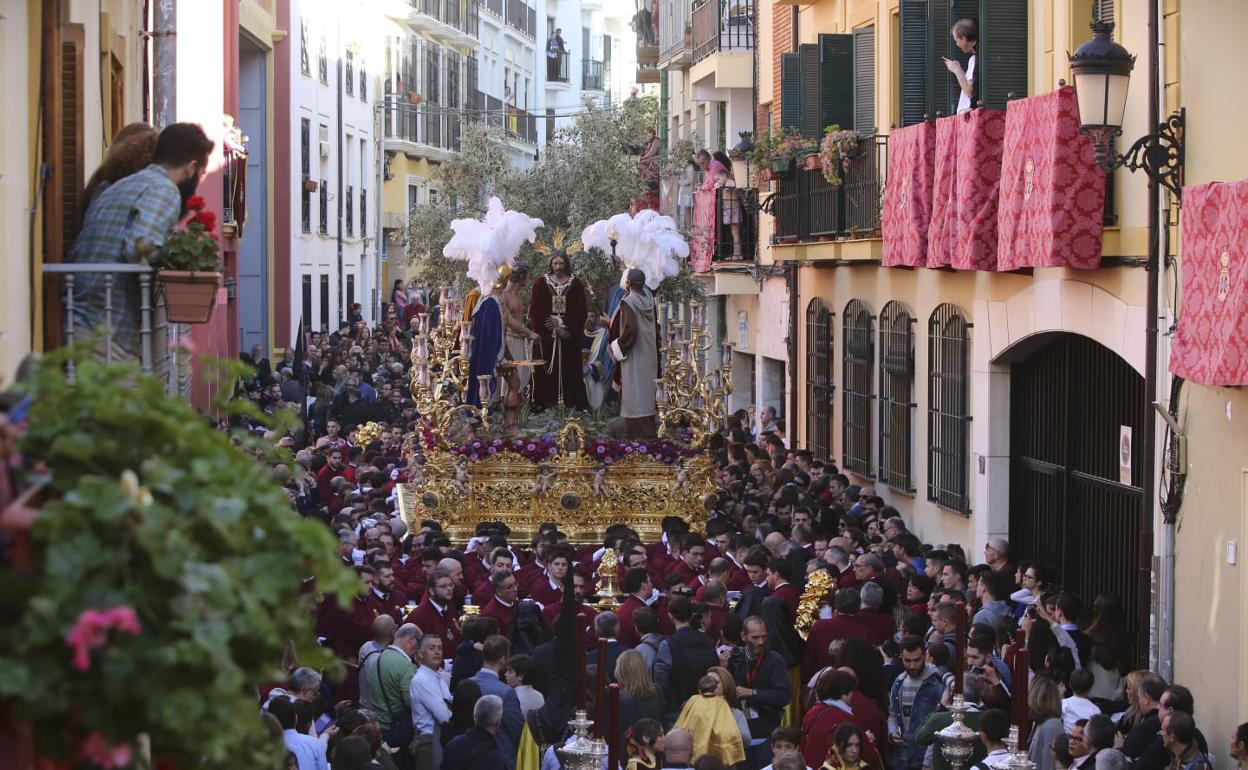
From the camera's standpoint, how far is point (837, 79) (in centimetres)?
2211

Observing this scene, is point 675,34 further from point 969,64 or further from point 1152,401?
point 1152,401

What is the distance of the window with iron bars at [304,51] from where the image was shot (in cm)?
3562

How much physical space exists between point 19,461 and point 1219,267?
29.2 ft

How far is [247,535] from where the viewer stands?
3693 millimetres

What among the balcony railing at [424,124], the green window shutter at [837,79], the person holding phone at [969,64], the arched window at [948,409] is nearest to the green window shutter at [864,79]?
the green window shutter at [837,79]

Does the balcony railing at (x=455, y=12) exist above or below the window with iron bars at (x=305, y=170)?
above

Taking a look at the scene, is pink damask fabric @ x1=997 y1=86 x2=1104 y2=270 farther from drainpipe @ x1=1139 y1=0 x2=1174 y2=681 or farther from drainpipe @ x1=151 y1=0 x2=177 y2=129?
drainpipe @ x1=151 y1=0 x2=177 y2=129

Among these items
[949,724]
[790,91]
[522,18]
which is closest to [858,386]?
[790,91]

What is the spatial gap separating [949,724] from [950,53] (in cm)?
973

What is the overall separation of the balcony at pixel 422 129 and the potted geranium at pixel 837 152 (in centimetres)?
2399

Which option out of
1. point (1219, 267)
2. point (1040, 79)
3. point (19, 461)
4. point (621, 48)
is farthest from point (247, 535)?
point (621, 48)

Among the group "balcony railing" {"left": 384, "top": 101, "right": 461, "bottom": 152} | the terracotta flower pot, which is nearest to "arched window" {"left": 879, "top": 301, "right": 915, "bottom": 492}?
the terracotta flower pot

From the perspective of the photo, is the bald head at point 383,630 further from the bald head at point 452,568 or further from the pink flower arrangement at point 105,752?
the pink flower arrangement at point 105,752

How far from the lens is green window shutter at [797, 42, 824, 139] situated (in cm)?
2253
